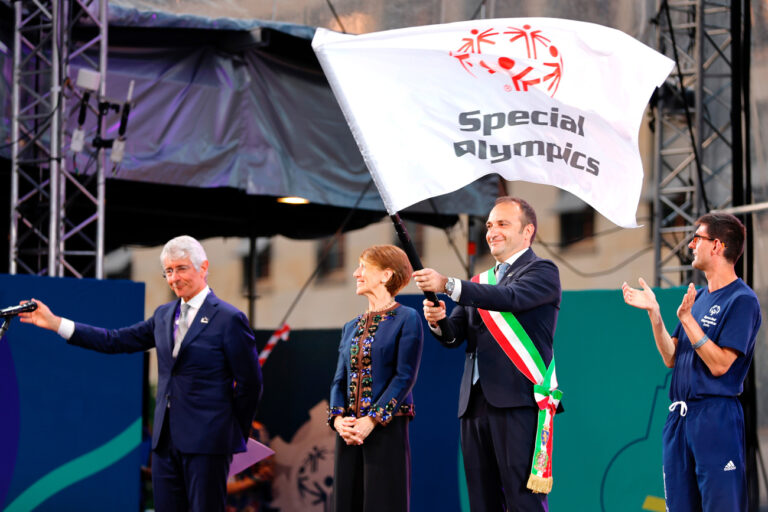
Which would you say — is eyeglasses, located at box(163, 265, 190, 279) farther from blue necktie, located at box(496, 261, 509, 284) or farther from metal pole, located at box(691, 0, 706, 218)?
metal pole, located at box(691, 0, 706, 218)

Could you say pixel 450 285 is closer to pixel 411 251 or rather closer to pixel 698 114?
pixel 411 251

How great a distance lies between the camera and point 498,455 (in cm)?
374

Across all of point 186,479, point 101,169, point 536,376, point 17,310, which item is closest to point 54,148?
point 101,169

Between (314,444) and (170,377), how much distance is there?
13.4ft

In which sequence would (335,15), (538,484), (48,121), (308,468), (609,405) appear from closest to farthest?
(538,484)
(609,405)
(48,121)
(308,468)
(335,15)

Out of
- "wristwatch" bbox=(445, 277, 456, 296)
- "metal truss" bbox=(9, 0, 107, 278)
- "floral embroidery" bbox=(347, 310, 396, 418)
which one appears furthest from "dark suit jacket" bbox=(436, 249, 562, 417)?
"metal truss" bbox=(9, 0, 107, 278)

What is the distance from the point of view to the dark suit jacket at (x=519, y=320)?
3701 mm

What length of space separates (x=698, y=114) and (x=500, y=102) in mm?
5170

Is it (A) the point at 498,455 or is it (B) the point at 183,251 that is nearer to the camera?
(A) the point at 498,455

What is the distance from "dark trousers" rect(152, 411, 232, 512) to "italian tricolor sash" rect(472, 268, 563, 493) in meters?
1.46

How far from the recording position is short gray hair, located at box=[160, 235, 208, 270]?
4.40 meters

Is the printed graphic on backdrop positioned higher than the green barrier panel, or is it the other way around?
the green barrier panel

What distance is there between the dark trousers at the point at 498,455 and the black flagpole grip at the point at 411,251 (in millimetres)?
298

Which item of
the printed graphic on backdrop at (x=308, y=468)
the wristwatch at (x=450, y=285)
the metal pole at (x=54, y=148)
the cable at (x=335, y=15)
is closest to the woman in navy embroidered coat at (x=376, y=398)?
the wristwatch at (x=450, y=285)
